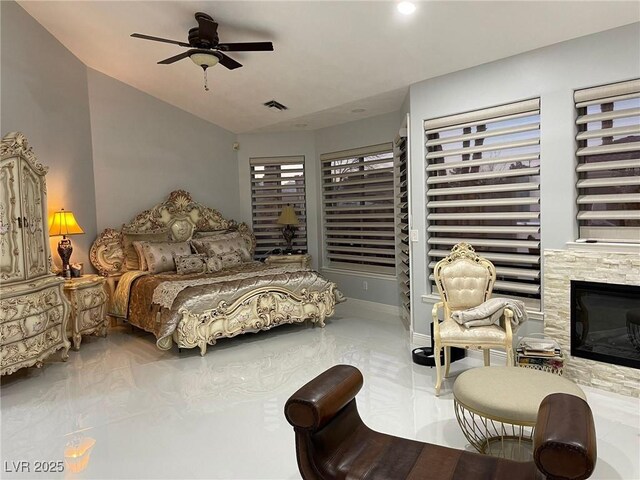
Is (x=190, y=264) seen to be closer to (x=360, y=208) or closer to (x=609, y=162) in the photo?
(x=360, y=208)

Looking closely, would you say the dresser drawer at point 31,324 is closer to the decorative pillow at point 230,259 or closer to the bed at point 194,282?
the bed at point 194,282

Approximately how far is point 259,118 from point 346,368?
5.00 m

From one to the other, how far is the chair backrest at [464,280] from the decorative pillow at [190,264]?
303 centimetres

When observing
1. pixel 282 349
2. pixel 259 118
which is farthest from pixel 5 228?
pixel 259 118

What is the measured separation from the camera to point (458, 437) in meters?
2.78

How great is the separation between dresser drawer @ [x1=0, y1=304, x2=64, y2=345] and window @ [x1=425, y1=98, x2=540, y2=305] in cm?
361

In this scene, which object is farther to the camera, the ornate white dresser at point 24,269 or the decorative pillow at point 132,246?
the decorative pillow at point 132,246

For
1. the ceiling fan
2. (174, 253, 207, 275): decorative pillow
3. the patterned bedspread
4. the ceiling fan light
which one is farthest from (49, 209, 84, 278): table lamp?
the ceiling fan light

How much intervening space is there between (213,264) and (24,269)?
2.20m

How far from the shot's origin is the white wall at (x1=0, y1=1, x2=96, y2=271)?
420cm

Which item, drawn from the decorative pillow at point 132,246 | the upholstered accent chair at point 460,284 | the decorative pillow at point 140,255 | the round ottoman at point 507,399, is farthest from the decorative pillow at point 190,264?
the round ottoman at point 507,399

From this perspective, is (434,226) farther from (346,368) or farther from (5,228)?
(5,228)

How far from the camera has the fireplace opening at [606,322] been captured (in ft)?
10.7

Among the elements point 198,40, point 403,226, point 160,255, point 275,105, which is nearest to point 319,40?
point 198,40
